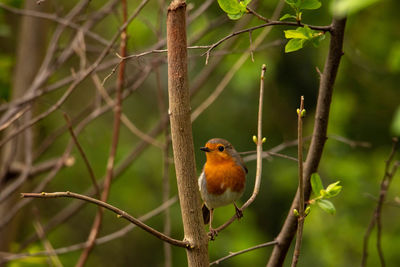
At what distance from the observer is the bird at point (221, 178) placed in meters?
3.83

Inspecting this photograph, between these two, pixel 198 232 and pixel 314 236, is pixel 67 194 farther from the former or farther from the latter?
pixel 314 236

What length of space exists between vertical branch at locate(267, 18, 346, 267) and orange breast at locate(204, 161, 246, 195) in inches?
53.0

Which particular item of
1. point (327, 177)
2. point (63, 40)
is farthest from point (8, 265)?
point (327, 177)

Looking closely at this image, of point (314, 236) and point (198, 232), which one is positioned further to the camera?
point (314, 236)

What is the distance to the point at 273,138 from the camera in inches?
267

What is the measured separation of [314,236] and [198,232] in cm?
481

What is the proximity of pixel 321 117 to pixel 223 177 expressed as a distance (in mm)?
1572

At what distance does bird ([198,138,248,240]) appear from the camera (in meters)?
3.83

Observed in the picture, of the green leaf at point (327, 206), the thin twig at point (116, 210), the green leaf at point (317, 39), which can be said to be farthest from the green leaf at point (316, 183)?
the thin twig at point (116, 210)

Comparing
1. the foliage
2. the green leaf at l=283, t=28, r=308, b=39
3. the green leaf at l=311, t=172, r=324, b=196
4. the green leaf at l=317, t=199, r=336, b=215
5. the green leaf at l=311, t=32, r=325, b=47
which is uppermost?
the foliage

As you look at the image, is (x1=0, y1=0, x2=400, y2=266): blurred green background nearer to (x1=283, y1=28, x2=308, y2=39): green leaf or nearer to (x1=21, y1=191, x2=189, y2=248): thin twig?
(x1=283, y1=28, x2=308, y2=39): green leaf

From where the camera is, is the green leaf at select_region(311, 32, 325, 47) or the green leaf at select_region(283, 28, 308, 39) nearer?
the green leaf at select_region(283, 28, 308, 39)

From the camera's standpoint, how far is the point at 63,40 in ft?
21.8

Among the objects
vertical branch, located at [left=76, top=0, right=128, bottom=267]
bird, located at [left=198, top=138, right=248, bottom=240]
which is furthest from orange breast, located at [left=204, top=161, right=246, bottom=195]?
vertical branch, located at [left=76, top=0, right=128, bottom=267]
